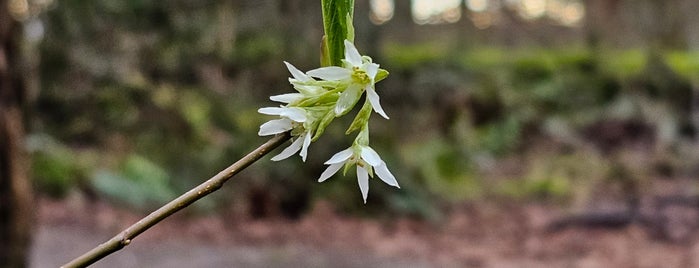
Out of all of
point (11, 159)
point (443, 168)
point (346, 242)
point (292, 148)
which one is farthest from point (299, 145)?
point (443, 168)

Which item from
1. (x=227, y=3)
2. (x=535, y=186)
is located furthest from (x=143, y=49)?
(x=535, y=186)

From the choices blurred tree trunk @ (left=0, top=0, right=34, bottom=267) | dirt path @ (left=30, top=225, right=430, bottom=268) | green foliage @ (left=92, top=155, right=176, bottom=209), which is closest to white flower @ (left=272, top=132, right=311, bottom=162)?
blurred tree trunk @ (left=0, top=0, right=34, bottom=267)

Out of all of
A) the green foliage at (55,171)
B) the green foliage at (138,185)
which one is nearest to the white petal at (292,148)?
the green foliage at (138,185)

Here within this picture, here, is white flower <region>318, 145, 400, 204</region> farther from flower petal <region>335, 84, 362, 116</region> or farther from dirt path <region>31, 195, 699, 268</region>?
dirt path <region>31, 195, 699, 268</region>

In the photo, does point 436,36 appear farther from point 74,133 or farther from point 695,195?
point 74,133

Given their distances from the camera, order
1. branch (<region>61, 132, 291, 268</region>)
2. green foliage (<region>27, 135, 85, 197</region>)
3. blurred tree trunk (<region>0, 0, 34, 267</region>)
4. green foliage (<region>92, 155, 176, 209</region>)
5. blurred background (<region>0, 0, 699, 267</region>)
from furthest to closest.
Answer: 1. green foliage (<region>27, 135, 85, 197</region>)
2. green foliage (<region>92, 155, 176, 209</region>)
3. blurred background (<region>0, 0, 699, 267</region>)
4. blurred tree trunk (<region>0, 0, 34, 267</region>)
5. branch (<region>61, 132, 291, 268</region>)

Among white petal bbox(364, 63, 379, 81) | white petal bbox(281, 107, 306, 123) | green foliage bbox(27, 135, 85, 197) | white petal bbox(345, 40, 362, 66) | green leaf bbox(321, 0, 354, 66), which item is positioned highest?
green leaf bbox(321, 0, 354, 66)

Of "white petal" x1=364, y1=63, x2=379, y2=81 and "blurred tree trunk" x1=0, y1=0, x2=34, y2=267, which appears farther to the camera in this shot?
"blurred tree trunk" x1=0, y1=0, x2=34, y2=267

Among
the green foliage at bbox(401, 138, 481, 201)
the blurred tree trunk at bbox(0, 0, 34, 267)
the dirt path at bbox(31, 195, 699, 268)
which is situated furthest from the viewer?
the green foliage at bbox(401, 138, 481, 201)
